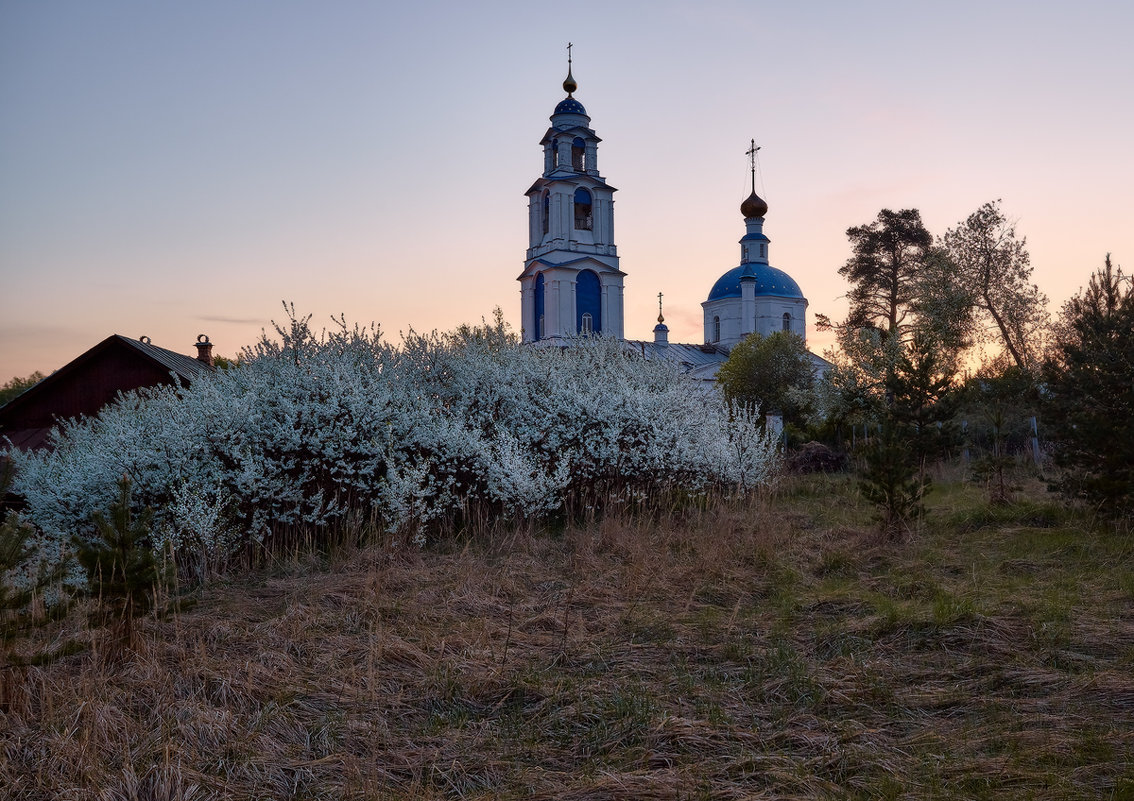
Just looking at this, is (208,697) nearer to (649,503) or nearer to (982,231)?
(649,503)

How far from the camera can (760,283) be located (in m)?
55.5

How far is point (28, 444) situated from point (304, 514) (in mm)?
13995

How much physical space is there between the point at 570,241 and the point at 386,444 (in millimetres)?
37935

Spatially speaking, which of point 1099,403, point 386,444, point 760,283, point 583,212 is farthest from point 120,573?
point 760,283

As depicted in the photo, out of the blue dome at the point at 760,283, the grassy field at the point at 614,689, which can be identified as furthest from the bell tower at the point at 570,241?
the grassy field at the point at 614,689

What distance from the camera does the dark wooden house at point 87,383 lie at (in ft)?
62.1

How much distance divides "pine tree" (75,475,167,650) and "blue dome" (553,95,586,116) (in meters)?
45.9

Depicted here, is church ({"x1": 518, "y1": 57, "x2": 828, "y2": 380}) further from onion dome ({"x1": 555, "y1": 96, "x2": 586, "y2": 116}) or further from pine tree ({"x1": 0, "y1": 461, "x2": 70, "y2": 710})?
pine tree ({"x1": 0, "y1": 461, "x2": 70, "y2": 710})

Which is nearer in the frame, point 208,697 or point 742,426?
point 208,697

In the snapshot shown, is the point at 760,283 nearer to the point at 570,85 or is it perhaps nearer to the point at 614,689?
the point at 570,85

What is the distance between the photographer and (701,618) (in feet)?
20.2

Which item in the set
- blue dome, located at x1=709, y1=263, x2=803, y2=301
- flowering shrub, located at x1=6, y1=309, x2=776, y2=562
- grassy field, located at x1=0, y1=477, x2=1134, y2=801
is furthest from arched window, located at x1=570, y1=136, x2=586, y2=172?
grassy field, located at x1=0, y1=477, x2=1134, y2=801

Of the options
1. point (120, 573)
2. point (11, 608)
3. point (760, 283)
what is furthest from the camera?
point (760, 283)

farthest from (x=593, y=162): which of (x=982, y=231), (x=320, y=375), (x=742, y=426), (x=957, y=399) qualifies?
(x=320, y=375)
